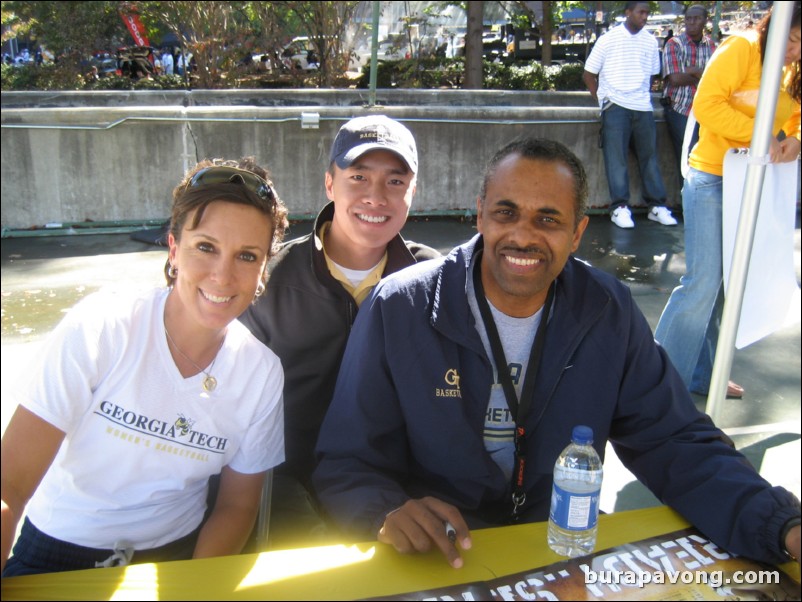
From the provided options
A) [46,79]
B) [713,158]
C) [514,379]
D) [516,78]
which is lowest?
[514,379]

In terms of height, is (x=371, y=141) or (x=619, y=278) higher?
(x=371, y=141)

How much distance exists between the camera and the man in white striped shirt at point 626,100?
297 inches

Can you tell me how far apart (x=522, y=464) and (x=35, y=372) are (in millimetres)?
1279

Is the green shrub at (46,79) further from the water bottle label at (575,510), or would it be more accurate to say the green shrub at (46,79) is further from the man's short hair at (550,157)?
the water bottle label at (575,510)

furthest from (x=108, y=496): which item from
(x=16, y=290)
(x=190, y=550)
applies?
(x=16, y=290)

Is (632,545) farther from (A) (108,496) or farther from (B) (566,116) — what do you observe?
(B) (566,116)

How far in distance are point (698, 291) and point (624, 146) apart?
167 inches

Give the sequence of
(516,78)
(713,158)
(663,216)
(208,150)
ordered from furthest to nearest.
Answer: (516,78) < (663,216) < (208,150) < (713,158)

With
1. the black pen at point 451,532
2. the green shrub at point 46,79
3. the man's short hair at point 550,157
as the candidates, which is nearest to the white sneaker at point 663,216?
the man's short hair at point 550,157

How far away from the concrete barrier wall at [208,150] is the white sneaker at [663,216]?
1.33 feet

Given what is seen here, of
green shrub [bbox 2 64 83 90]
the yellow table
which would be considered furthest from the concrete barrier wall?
green shrub [bbox 2 64 83 90]

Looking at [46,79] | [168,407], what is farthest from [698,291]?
[46,79]

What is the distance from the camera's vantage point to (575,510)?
1.66m

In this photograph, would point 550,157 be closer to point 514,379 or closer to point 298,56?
point 514,379
